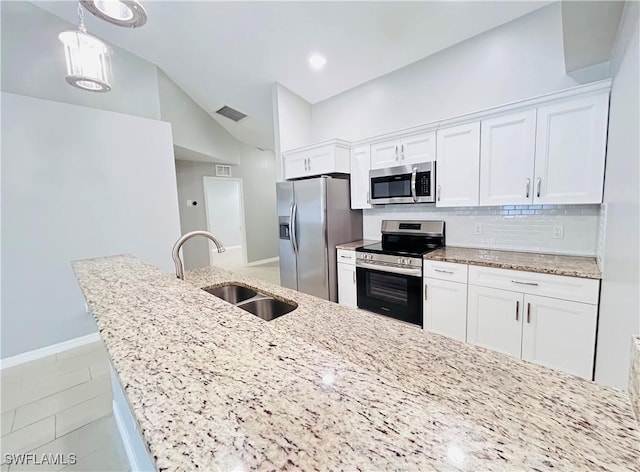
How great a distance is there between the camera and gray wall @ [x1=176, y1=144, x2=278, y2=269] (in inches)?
223

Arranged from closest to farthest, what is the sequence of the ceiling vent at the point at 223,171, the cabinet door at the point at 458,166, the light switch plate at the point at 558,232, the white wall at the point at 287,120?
the light switch plate at the point at 558,232 → the cabinet door at the point at 458,166 → the white wall at the point at 287,120 → the ceiling vent at the point at 223,171

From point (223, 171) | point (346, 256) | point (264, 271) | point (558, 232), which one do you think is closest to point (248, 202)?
point (223, 171)

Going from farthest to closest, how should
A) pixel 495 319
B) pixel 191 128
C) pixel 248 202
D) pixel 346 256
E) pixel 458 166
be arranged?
pixel 248 202 < pixel 191 128 < pixel 346 256 < pixel 458 166 < pixel 495 319

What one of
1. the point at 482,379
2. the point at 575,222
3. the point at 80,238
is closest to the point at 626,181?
the point at 575,222

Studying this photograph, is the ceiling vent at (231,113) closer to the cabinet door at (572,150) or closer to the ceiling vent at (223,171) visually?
the ceiling vent at (223,171)

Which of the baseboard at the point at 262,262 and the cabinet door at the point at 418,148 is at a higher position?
the cabinet door at the point at 418,148

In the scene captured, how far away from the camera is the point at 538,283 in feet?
6.41

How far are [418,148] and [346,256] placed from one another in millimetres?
1380

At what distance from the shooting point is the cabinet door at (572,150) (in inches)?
74.7

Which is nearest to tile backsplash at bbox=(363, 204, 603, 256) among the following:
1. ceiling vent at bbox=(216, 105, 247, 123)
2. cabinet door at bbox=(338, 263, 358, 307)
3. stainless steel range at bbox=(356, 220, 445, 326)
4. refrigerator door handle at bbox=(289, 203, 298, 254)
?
stainless steel range at bbox=(356, 220, 445, 326)

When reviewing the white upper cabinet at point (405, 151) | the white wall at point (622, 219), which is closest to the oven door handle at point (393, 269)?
the white upper cabinet at point (405, 151)

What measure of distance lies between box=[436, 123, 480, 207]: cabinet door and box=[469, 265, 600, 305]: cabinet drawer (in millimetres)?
684

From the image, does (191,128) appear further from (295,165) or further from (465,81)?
(465,81)

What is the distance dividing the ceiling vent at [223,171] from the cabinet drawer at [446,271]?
5.10m
